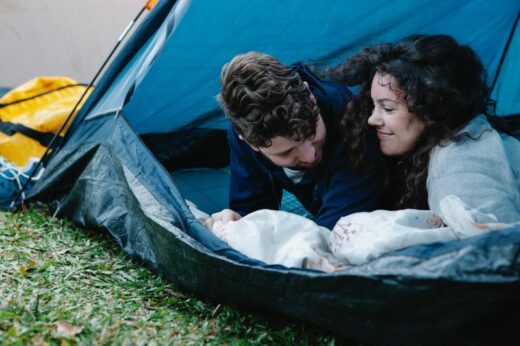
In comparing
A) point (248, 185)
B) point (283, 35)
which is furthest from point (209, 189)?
point (283, 35)

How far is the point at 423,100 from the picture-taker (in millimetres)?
1386

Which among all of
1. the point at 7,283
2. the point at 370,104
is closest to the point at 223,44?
the point at 370,104

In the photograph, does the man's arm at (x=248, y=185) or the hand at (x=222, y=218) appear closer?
the hand at (x=222, y=218)

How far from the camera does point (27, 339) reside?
1089 millimetres

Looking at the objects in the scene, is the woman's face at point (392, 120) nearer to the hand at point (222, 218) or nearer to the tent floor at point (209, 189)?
the hand at point (222, 218)

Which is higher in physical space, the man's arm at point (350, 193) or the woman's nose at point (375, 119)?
the woman's nose at point (375, 119)

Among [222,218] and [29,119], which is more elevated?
[29,119]

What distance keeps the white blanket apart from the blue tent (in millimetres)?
63

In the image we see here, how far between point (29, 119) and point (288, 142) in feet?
4.96

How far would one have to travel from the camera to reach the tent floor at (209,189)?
2.13 meters

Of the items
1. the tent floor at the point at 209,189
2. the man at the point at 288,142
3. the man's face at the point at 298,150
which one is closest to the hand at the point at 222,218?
the man at the point at 288,142

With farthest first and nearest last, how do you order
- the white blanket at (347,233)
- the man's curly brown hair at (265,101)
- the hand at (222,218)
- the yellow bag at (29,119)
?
the yellow bag at (29,119) < the hand at (222,218) < the man's curly brown hair at (265,101) < the white blanket at (347,233)

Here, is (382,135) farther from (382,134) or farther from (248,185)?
(248,185)

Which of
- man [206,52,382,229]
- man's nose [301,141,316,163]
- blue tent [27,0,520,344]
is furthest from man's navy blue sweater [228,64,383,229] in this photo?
blue tent [27,0,520,344]
